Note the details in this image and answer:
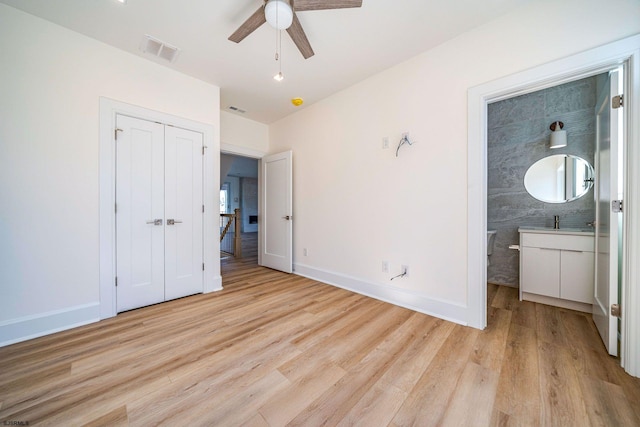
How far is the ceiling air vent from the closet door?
750mm

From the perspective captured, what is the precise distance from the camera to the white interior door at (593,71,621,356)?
5.47ft

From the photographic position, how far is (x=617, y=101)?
1634 millimetres

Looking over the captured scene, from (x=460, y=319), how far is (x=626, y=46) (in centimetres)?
235

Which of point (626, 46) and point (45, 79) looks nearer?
point (626, 46)

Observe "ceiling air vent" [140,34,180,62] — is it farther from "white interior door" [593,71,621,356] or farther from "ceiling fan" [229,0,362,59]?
"white interior door" [593,71,621,356]

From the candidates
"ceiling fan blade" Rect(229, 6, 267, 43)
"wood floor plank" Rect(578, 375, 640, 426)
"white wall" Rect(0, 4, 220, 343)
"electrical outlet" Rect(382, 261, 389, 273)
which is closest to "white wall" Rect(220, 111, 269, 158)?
"white wall" Rect(0, 4, 220, 343)

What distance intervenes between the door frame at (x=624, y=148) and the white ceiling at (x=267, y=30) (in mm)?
665

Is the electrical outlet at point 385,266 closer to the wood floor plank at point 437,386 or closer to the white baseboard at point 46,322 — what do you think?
the wood floor plank at point 437,386

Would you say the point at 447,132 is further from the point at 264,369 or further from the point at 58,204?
the point at 58,204

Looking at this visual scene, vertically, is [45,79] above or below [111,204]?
above

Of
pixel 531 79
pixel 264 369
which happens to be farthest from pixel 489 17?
pixel 264 369

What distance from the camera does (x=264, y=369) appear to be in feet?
5.15

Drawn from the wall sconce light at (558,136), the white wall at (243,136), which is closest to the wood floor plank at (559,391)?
the wall sconce light at (558,136)

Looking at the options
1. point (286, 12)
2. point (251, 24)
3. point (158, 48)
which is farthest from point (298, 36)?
point (158, 48)
